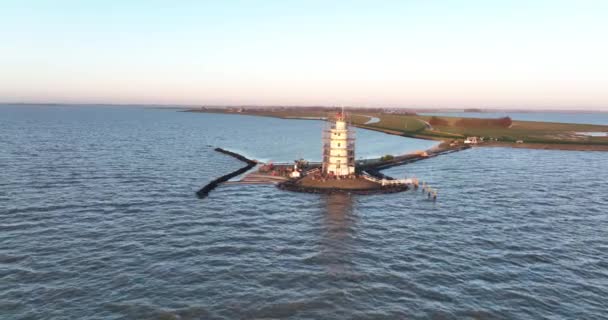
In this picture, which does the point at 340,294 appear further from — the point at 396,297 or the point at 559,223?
the point at 559,223

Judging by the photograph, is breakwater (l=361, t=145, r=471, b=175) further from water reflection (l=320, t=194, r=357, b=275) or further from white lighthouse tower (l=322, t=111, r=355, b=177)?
water reflection (l=320, t=194, r=357, b=275)

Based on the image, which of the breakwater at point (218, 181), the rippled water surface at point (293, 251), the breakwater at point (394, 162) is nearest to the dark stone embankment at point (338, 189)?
the rippled water surface at point (293, 251)

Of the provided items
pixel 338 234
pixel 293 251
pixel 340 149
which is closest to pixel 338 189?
pixel 340 149

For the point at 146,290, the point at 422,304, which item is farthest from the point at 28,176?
the point at 422,304

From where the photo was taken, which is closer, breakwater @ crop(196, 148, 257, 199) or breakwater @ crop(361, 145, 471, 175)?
breakwater @ crop(196, 148, 257, 199)

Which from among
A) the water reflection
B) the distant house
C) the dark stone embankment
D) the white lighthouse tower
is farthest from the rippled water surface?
the distant house

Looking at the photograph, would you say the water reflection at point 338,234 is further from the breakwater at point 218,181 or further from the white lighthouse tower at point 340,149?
the breakwater at point 218,181
